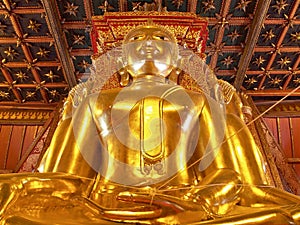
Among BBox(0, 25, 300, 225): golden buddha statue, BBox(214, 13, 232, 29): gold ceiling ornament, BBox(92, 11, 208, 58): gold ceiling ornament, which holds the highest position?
BBox(214, 13, 232, 29): gold ceiling ornament

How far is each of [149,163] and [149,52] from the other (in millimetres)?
663

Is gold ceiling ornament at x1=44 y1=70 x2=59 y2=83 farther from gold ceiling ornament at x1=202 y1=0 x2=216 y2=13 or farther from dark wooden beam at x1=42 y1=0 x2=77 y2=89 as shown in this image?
gold ceiling ornament at x1=202 y1=0 x2=216 y2=13

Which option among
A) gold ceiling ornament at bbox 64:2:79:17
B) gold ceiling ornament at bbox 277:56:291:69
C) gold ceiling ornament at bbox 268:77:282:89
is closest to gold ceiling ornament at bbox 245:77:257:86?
gold ceiling ornament at bbox 268:77:282:89

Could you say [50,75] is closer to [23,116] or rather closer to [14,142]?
[23,116]

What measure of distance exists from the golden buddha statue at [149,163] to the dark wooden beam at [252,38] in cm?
145

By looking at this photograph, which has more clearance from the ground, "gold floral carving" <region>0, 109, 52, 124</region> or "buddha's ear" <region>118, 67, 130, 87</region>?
"gold floral carving" <region>0, 109, 52, 124</region>

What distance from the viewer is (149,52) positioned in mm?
2258

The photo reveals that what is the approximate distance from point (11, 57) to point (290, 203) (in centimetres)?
313

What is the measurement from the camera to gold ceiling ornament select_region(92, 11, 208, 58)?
2871 millimetres

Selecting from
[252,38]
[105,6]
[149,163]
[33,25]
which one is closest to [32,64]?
[33,25]

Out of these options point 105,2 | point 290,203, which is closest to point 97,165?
point 290,203

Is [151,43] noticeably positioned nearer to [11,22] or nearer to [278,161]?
[11,22]

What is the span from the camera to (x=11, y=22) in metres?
3.71

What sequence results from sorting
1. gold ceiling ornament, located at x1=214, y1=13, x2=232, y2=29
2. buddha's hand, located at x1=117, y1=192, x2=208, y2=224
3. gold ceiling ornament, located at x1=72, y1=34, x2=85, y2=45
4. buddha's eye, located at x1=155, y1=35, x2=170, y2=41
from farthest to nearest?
gold ceiling ornament, located at x1=72, y1=34, x2=85, y2=45, gold ceiling ornament, located at x1=214, y1=13, x2=232, y2=29, buddha's eye, located at x1=155, y1=35, x2=170, y2=41, buddha's hand, located at x1=117, y1=192, x2=208, y2=224
